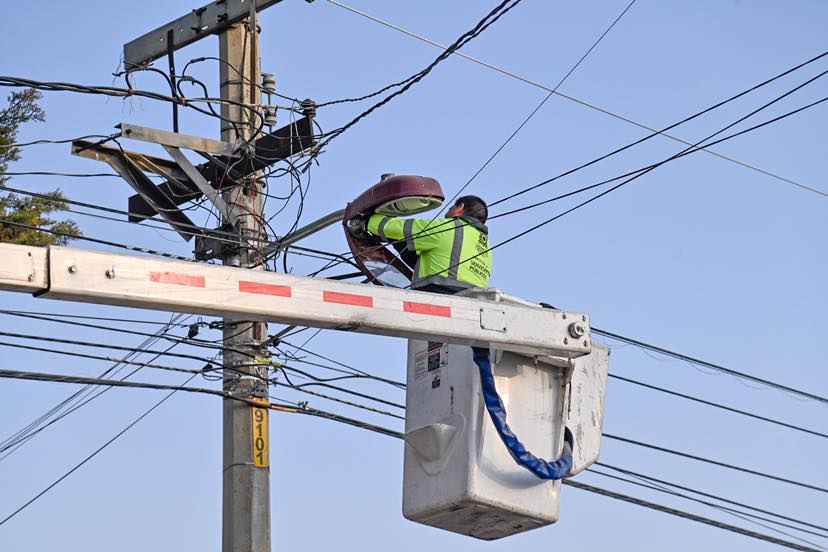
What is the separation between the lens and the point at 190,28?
11.2 meters

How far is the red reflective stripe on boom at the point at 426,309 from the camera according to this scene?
7.15 meters

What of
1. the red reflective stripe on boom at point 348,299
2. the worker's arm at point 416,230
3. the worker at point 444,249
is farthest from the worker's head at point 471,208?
the red reflective stripe on boom at point 348,299

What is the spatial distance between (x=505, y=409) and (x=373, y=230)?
54.3 inches

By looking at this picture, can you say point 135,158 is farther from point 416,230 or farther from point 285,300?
point 285,300

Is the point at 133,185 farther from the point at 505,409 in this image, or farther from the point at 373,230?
the point at 505,409

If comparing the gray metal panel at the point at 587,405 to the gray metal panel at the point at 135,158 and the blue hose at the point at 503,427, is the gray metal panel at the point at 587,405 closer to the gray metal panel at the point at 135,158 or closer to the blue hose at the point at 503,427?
the blue hose at the point at 503,427

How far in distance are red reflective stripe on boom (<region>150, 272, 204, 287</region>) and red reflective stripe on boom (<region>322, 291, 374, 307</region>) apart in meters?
0.60

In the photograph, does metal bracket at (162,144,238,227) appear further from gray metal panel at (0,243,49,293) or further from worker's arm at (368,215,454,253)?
gray metal panel at (0,243,49,293)

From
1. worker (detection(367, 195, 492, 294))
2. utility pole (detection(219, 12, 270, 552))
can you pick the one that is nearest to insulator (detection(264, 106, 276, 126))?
utility pole (detection(219, 12, 270, 552))

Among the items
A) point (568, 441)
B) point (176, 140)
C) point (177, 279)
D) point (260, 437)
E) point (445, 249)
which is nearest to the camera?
point (177, 279)

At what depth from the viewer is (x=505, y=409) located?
7.85 metres

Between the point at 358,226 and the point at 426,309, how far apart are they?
1.66 metres

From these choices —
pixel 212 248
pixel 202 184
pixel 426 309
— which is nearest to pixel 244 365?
pixel 212 248

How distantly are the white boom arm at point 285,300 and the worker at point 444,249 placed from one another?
0.88 meters
